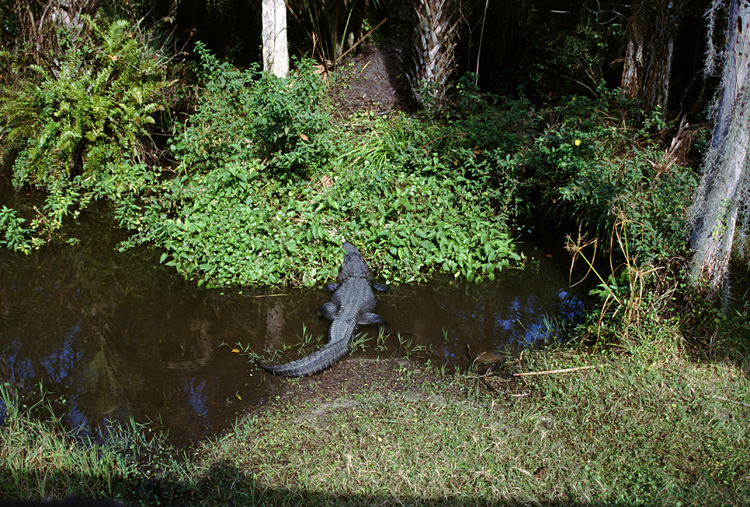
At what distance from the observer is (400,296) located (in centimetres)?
588

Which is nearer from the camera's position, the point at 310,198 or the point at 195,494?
the point at 195,494

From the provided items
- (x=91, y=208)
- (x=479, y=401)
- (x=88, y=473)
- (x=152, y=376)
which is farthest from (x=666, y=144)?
(x=91, y=208)

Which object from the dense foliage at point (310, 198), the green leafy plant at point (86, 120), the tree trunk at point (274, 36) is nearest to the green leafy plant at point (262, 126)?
the dense foliage at point (310, 198)

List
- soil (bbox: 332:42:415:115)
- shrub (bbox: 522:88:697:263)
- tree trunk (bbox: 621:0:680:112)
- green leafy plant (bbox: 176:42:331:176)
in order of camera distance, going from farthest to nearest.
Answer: soil (bbox: 332:42:415:115)
tree trunk (bbox: 621:0:680:112)
green leafy plant (bbox: 176:42:331:176)
shrub (bbox: 522:88:697:263)

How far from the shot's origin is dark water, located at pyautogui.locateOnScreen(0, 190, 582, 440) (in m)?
4.25

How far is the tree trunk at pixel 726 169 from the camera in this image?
165 inches

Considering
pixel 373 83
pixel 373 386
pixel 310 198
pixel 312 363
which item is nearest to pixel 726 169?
pixel 373 386

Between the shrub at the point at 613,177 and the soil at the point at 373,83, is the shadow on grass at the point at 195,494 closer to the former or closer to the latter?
the shrub at the point at 613,177

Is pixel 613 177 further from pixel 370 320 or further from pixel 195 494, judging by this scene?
pixel 195 494

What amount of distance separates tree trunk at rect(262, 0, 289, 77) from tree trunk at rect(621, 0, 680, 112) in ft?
15.4

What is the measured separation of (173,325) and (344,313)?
5.16ft

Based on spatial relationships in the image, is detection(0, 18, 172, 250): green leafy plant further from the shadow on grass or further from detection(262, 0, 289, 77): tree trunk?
the shadow on grass

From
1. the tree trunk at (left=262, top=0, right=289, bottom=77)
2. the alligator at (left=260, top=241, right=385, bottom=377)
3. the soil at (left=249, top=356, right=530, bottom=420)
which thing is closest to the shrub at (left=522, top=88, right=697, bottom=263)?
the soil at (left=249, top=356, right=530, bottom=420)

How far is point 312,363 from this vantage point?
4508 mm
